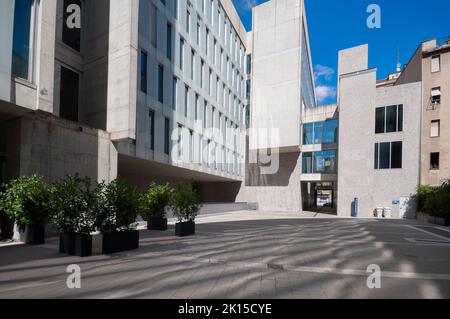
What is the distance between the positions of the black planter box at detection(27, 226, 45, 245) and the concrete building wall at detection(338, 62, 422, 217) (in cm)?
2681

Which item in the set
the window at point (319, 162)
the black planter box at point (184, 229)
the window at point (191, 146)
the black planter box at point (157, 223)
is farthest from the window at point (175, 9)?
the window at point (319, 162)

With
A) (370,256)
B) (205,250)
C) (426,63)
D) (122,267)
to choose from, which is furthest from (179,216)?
(426,63)

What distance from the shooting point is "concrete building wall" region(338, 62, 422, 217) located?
2600cm

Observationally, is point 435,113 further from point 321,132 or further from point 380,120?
point 321,132

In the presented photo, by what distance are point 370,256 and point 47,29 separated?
46.8 feet

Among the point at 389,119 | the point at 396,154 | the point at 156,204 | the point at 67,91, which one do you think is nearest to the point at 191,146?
the point at 156,204

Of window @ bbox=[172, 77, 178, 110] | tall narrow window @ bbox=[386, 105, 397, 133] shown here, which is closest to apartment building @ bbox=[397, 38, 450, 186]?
tall narrow window @ bbox=[386, 105, 397, 133]

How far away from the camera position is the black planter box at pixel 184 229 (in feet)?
37.1

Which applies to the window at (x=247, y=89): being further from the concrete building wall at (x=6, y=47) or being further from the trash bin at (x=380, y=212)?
the concrete building wall at (x=6, y=47)

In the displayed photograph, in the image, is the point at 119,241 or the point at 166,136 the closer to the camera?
the point at 119,241

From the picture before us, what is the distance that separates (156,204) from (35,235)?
500 centimetres

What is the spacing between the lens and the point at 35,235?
9141 mm

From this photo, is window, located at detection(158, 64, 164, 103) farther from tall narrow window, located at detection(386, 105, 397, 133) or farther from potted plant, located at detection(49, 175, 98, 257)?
tall narrow window, located at detection(386, 105, 397, 133)

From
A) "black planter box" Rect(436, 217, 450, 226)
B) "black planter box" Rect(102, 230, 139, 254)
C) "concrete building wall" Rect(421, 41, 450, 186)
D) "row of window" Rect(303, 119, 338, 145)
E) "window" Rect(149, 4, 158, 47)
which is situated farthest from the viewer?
"row of window" Rect(303, 119, 338, 145)
